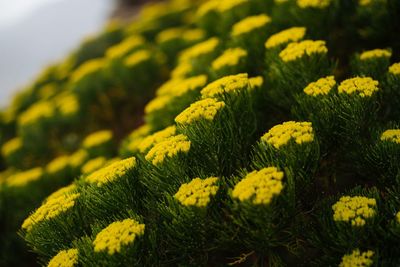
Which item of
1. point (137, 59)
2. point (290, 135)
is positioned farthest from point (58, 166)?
point (290, 135)

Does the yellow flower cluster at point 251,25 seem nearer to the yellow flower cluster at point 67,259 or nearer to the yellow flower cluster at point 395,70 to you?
the yellow flower cluster at point 395,70

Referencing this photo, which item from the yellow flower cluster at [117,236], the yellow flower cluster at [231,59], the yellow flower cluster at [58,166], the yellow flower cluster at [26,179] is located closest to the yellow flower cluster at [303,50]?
the yellow flower cluster at [231,59]

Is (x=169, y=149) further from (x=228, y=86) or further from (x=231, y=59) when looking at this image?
(x=231, y=59)

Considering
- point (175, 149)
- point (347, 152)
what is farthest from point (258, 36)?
point (175, 149)

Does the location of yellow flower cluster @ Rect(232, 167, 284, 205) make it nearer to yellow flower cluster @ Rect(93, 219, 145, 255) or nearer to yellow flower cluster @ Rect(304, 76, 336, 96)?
yellow flower cluster @ Rect(93, 219, 145, 255)

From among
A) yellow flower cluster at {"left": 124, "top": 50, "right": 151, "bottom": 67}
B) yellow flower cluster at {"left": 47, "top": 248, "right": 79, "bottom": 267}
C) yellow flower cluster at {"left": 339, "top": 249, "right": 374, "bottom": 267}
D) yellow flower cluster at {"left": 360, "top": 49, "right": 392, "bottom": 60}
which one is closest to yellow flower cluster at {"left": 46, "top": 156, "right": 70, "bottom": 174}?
yellow flower cluster at {"left": 124, "top": 50, "right": 151, "bottom": 67}
